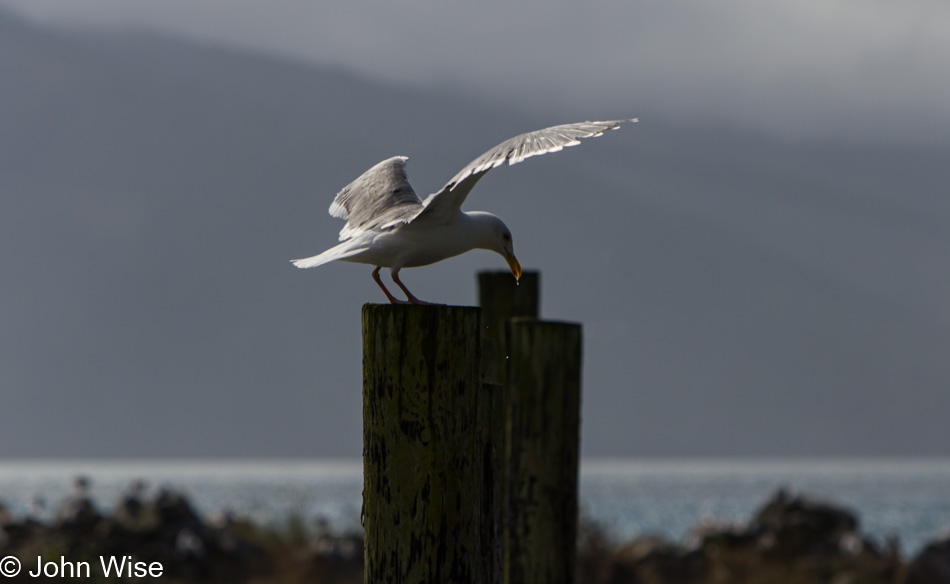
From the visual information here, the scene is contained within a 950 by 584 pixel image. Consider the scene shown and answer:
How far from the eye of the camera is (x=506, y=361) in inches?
250

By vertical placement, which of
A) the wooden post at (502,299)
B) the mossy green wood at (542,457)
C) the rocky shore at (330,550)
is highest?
the wooden post at (502,299)

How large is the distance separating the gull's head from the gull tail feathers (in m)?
0.56

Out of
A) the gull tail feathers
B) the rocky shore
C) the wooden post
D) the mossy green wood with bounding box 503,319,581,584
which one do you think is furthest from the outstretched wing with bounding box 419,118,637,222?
the rocky shore

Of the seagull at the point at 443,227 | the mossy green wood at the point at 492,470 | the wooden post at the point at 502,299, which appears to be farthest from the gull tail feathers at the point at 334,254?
the wooden post at the point at 502,299

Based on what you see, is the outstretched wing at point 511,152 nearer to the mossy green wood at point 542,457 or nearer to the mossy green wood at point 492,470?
the mossy green wood at point 492,470

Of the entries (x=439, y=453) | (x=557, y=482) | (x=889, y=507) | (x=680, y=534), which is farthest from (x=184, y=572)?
(x=889, y=507)

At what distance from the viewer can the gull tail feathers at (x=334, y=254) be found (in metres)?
4.39

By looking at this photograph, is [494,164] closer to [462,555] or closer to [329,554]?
[462,555]

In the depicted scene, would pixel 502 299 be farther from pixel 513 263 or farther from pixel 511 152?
pixel 511 152

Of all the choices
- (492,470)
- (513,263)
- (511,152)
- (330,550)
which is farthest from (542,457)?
(330,550)

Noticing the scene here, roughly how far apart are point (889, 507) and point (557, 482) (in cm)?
3960

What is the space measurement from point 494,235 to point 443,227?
0.39 metres

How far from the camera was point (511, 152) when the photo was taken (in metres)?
4.21

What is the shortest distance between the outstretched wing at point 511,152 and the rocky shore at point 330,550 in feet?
27.4
